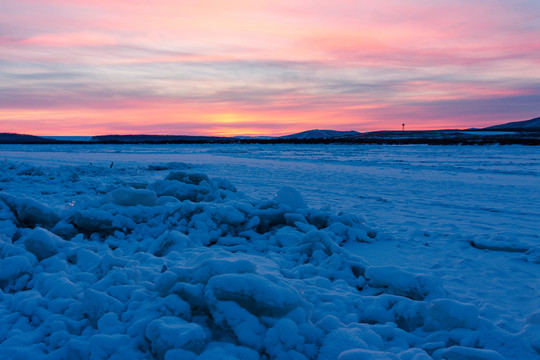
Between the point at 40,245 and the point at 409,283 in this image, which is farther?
the point at 40,245

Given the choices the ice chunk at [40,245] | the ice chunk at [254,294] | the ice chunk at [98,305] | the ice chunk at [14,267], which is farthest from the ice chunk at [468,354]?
the ice chunk at [40,245]

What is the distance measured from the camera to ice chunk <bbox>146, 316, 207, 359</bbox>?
2389mm

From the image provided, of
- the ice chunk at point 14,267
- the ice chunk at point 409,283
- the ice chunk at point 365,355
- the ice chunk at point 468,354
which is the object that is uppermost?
the ice chunk at point 14,267

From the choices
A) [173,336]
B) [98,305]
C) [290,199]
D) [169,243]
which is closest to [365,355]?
[173,336]

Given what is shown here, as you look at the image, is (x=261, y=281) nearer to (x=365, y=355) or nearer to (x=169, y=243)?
(x=365, y=355)

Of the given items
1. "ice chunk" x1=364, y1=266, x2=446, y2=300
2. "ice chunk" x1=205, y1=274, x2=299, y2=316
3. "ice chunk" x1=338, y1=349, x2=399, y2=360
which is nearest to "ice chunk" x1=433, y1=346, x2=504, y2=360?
"ice chunk" x1=338, y1=349, x2=399, y2=360

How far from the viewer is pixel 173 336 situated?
2404 millimetres

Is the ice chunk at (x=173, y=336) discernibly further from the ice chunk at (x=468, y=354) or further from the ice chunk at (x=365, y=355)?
the ice chunk at (x=468, y=354)

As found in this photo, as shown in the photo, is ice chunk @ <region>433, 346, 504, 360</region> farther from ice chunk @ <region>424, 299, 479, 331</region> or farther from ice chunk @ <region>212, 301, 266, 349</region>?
ice chunk @ <region>212, 301, 266, 349</region>

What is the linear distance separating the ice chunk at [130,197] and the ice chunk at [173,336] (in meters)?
3.58

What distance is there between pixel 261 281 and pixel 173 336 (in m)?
0.70

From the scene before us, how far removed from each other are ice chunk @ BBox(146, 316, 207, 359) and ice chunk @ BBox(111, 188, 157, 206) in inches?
141

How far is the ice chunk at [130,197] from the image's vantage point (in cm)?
578

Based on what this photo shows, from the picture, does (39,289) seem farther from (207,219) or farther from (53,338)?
(207,219)
